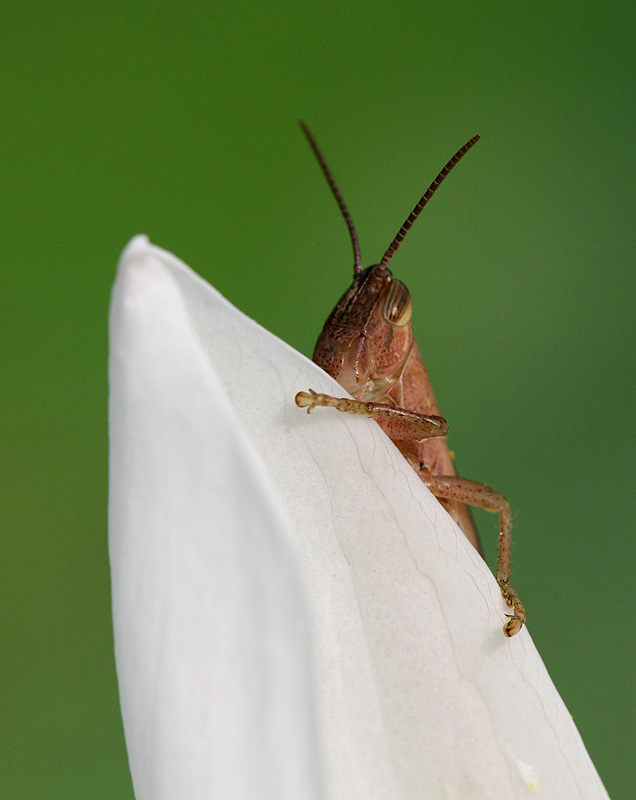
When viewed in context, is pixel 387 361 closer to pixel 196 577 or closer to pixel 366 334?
pixel 366 334

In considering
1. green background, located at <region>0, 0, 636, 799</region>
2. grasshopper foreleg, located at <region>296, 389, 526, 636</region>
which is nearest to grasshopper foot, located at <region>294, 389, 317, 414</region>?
grasshopper foreleg, located at <region>296, 389, 526, 636</region>

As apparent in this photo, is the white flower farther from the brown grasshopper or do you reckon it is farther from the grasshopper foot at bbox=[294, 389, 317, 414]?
the brown grasshopper

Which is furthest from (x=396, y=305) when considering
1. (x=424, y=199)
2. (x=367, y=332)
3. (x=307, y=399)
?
(x=307, y=399)

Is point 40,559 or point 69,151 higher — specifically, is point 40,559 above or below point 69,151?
below

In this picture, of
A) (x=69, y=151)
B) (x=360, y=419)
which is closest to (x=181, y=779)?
(x=360, y=419)

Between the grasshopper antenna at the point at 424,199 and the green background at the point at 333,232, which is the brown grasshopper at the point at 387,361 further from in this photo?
the green background at the point at 333,232

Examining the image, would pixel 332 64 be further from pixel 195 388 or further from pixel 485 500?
pixel 195 388

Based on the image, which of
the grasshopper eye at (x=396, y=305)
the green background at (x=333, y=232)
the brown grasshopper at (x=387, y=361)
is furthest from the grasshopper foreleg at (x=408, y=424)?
the green background at (x=333, y=232)
